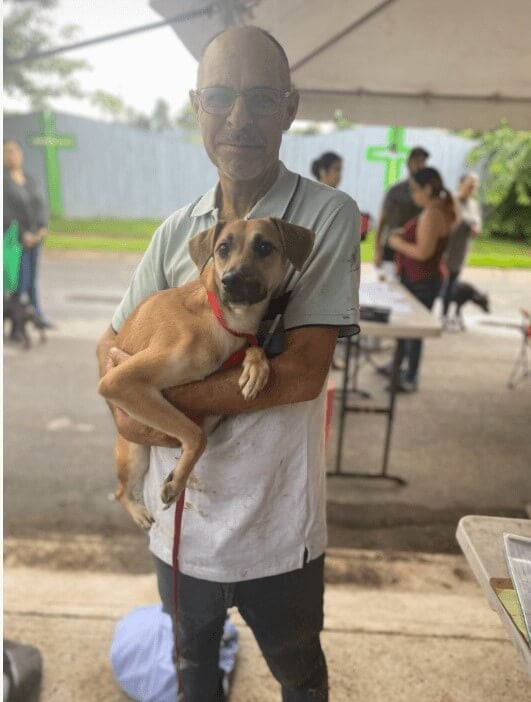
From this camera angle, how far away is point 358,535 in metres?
3.20

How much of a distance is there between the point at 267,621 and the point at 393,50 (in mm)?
1924

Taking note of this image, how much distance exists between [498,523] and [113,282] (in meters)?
7.77

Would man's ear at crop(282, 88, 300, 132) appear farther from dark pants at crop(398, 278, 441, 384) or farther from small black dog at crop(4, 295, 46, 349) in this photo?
small black dog at crop(4, 295, 46, 349)

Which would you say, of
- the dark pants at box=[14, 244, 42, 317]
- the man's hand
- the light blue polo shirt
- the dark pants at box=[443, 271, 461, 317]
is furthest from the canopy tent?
the dark pants at box=[14, 244, 42, 317]

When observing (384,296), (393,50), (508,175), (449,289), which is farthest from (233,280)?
(449,289)

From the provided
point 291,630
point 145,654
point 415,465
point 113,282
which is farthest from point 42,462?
point 113,282

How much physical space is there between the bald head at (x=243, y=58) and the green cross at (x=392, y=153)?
0.98m

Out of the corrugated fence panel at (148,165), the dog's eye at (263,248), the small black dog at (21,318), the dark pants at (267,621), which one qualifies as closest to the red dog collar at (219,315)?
the dog's eye at (263,248)

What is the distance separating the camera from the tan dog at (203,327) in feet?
3.82

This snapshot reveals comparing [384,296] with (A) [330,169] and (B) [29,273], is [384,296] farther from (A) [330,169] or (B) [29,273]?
(B) [29,273]

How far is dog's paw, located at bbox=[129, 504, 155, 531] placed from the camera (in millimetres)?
1509

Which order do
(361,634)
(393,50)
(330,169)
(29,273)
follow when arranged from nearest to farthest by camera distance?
(330,169), (393,50), (361,634), (29,273)

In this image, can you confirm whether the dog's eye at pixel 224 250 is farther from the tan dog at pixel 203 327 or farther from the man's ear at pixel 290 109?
the man's ear at pixel 290 109

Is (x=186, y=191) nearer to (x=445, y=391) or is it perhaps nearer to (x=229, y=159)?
(x=229, y=159)
